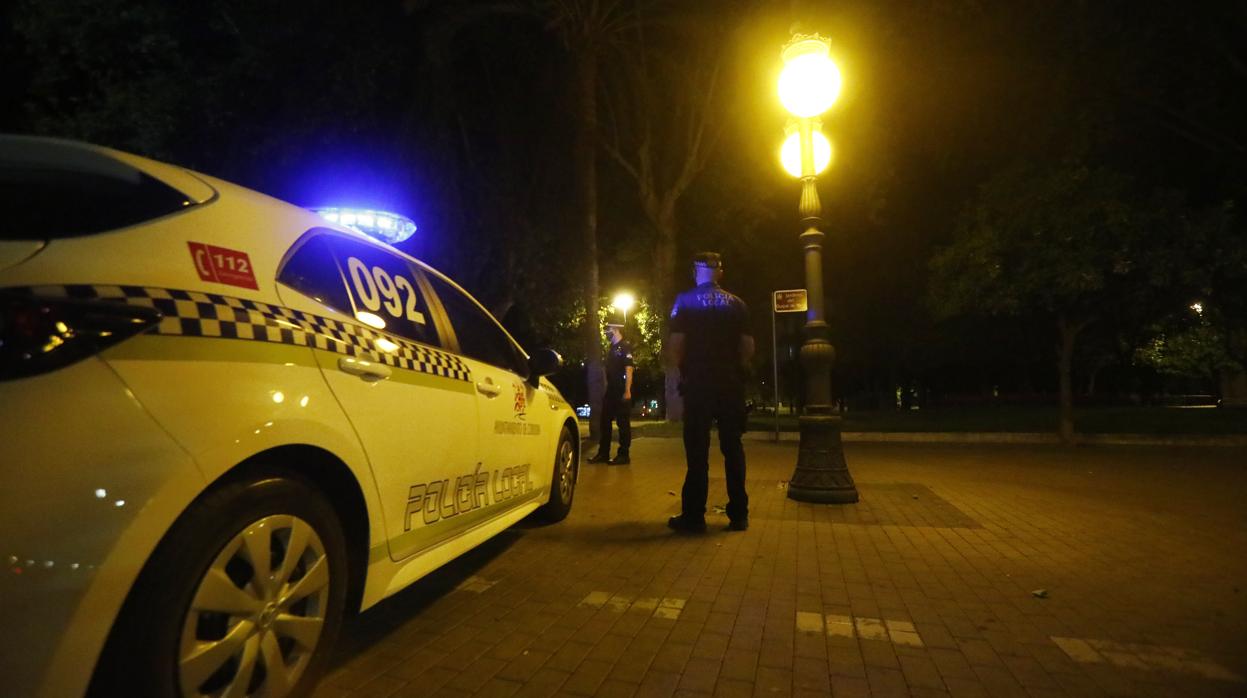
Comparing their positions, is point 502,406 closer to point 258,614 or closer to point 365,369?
point 365,369

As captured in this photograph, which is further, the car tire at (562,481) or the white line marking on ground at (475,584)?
the car tire at (562,481)

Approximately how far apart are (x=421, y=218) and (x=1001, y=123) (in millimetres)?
12426

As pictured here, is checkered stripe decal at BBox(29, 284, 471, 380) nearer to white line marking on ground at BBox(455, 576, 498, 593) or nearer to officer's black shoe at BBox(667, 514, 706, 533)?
white line marking on ground at BBox(455, 576, 498, 593)

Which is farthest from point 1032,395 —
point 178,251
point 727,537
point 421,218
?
point 178,251

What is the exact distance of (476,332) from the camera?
399cm

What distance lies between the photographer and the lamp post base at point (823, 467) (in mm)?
6129

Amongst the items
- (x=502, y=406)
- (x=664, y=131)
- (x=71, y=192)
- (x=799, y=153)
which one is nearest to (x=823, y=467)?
A: (x=799, y=153)

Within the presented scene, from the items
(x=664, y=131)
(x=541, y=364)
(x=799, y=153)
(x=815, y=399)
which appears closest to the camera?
(x=541, y=364)

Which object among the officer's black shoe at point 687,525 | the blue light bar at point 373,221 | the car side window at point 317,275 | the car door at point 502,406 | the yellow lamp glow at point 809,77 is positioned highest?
the yellow lamp glow at point 809,77

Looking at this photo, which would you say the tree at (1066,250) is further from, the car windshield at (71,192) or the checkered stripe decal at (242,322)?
the car windshield at (71,192)

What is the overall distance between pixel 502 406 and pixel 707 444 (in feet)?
5.89

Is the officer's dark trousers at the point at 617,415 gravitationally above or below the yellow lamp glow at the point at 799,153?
below

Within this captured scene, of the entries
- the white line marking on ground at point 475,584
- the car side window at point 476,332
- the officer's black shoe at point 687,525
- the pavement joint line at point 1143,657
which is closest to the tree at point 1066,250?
the officer's black shoe at point 687,525

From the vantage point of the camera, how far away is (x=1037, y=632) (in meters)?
3.06
